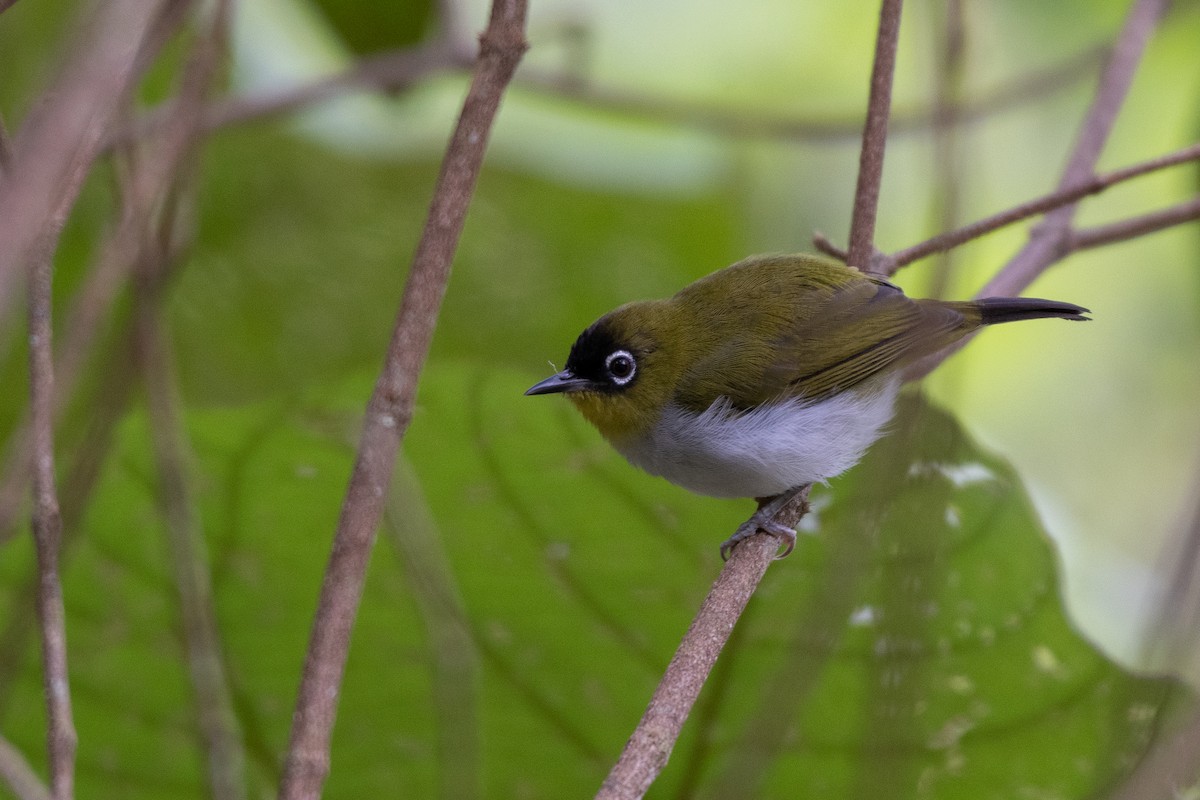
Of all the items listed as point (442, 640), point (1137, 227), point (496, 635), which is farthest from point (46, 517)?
point (1137, 227)

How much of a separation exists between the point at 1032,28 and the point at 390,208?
8.02ft

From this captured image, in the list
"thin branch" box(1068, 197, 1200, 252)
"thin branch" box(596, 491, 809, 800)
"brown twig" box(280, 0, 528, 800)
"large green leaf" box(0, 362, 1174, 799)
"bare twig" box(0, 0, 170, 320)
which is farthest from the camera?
"thin branch" box(1068, 197, 1200, 252)

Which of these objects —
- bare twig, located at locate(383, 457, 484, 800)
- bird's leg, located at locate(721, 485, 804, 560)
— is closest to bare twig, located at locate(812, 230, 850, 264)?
bird's leg, located at locate(721, 485, 804, 560)

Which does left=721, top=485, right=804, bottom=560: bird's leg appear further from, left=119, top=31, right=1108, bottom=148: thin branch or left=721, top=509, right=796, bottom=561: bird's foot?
left=119, top=31, right=1108, bottom=148: thin branch

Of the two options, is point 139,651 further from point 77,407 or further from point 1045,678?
point 1045,678

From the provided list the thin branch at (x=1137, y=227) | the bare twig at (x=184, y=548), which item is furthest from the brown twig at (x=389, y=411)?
the thin branch at (x=1137, y=227)

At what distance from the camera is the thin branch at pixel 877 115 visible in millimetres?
1917

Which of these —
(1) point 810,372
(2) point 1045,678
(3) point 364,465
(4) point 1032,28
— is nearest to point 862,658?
(2) point 1045,678

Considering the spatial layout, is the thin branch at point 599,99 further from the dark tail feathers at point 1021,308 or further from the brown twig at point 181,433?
the brown twig at point 181,433

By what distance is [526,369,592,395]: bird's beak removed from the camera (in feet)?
7.74

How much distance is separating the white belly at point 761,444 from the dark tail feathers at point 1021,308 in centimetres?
38

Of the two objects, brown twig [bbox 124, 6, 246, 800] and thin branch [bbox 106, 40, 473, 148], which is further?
thin branch [bbox 106, 40, 473, 148]

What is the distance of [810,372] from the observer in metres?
2.66

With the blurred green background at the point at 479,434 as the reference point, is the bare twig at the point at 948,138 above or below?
above
